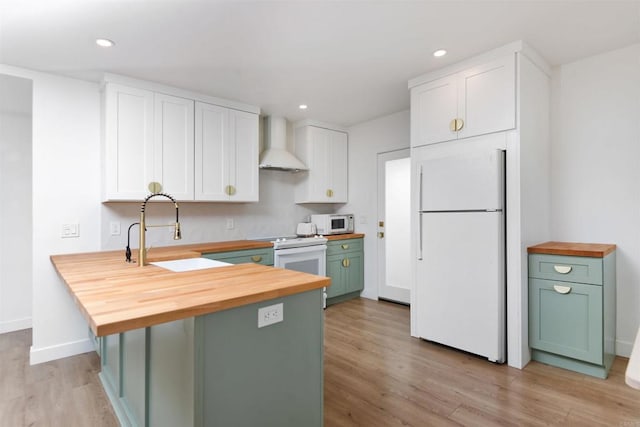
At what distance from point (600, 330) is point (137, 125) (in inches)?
155

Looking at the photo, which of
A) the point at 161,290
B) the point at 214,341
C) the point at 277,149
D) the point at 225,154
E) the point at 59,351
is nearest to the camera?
the point at 214,341

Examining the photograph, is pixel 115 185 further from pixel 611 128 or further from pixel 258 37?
pixel 611 128

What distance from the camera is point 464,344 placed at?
2689mm

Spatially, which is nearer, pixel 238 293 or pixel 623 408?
pixel 238 293

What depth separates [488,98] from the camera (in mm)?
2590

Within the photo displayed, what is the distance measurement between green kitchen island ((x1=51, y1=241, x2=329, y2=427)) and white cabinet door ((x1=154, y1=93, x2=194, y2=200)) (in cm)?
148

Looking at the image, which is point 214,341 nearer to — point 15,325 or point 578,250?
point 578,250

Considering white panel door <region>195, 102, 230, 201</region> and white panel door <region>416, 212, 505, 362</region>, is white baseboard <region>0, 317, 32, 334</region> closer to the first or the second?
white panel door <region>195, 102, 230, 201</region>

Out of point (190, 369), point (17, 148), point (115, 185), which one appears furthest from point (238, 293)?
point (17, 148)

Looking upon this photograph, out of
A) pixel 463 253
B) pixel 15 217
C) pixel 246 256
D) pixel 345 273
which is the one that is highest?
pixel 15 217

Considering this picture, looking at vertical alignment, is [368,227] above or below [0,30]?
below

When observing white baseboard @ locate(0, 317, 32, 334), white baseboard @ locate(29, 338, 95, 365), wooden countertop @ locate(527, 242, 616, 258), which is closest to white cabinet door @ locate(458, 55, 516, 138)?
wooden countertop @ locate(527, 242, 616, 258)

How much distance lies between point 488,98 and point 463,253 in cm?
124

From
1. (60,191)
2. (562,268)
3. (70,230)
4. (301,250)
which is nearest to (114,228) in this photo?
(70,230)
